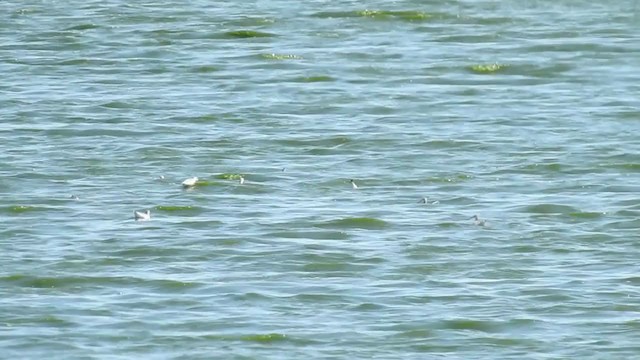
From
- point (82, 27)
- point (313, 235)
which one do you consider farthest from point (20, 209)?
point (82, 27)

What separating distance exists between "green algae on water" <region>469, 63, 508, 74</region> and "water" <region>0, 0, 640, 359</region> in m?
0.03

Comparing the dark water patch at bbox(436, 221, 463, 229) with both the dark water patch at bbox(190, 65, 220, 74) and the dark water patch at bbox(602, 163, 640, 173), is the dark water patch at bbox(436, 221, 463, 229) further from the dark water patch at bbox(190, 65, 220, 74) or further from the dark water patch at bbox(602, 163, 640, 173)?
the dark water patch at bbox(190, 65, 220, 74)

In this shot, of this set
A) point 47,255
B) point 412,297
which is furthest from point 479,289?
point 47,255

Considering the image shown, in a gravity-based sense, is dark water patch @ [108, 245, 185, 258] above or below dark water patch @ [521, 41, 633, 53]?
above

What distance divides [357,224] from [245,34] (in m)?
7.52

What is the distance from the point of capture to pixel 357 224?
11.8m

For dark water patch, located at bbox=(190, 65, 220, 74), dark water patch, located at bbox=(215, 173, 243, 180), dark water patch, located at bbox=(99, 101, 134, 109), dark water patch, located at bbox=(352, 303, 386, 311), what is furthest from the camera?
dark water patch, located at bbox=(190, 65, 220, 74)

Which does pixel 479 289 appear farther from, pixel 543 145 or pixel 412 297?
pixel 543 145

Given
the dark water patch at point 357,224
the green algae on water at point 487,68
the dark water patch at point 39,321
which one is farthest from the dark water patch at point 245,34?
the dark water patch at point 39,321

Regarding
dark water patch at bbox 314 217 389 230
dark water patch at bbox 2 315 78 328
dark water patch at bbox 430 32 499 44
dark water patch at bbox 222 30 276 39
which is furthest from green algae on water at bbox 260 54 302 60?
dark water patch at bbox 2 315 78 328

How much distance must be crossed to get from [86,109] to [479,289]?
20.0 ft

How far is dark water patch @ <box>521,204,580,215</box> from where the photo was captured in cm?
1212

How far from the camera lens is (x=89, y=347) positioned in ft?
30.8

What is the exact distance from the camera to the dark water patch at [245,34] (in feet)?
62.4
